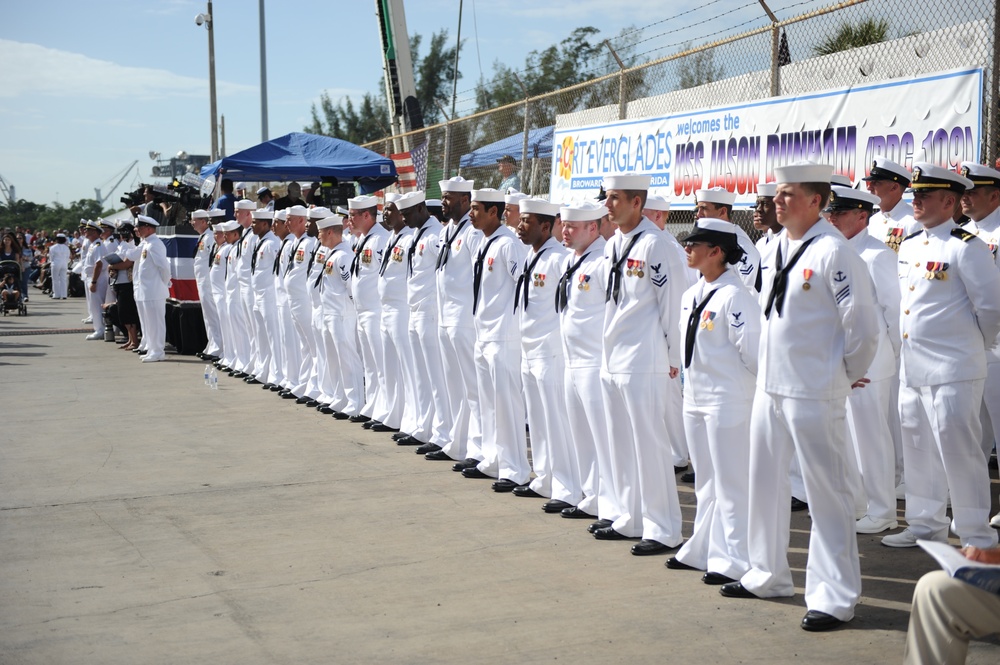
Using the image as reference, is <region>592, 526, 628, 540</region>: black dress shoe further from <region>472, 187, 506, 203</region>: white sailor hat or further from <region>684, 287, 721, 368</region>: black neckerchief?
<region>472, 187, 506, 203</region>: white sailor hat

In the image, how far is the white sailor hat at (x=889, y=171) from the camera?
770 cm

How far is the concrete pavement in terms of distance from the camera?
5.23 meters

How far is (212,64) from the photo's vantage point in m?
38.8

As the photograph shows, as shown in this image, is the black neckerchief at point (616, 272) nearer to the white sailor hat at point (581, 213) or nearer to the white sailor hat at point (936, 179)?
the white sailor hat at point (581, 213)

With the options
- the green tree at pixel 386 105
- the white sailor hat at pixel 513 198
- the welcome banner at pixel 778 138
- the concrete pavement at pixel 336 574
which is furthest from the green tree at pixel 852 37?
the green tree at pixel 386 105

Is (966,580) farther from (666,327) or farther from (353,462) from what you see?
(353,462)

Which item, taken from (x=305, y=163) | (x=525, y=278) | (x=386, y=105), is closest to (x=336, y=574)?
(x=525, y=278)

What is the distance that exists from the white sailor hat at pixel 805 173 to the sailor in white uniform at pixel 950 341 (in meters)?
1.20

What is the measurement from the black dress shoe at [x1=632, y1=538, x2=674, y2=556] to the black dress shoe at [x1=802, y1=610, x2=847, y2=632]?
1.53 meters

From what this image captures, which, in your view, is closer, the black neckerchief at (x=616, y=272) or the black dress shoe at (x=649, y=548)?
the black dress shoe at (x=649, y=548)

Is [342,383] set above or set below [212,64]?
below

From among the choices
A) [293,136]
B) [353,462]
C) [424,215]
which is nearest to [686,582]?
[353,462]

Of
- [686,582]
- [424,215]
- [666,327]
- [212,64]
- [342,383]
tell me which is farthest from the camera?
[212,64]

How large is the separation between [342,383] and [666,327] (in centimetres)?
621
